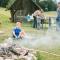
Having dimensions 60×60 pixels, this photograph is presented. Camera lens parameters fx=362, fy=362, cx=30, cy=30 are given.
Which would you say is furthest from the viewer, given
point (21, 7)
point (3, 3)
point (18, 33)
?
point (3, 3)

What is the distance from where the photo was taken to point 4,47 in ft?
32.2

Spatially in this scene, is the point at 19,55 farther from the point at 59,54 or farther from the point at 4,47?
the point at 59,54

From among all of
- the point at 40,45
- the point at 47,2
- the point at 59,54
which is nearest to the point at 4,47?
the point at 59,54

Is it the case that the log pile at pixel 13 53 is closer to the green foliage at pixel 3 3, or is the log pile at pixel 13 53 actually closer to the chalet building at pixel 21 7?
the chalet building at pixel 21 7

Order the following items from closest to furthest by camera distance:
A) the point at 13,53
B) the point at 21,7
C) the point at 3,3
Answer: the point at 13,53, the point at 21,7, the point at 3,3

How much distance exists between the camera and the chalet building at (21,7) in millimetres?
28938

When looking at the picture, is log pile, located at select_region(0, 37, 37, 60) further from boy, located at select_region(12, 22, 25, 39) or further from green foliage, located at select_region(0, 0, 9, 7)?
green foliage, located at select_region(0, 0, 9, 7)

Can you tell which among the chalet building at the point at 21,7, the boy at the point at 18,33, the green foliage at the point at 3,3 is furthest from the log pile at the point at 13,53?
the green foliage at the point at 3,3

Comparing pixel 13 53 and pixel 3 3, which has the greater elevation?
pixel 13 53

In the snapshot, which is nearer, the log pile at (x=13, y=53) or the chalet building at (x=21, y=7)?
the log pile at (x=13, y=53)

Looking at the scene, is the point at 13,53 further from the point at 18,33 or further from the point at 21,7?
the point at 21,7

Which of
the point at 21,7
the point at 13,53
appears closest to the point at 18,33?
the point at 13,53

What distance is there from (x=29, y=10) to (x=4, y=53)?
790 inches

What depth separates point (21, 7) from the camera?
29516 mm
